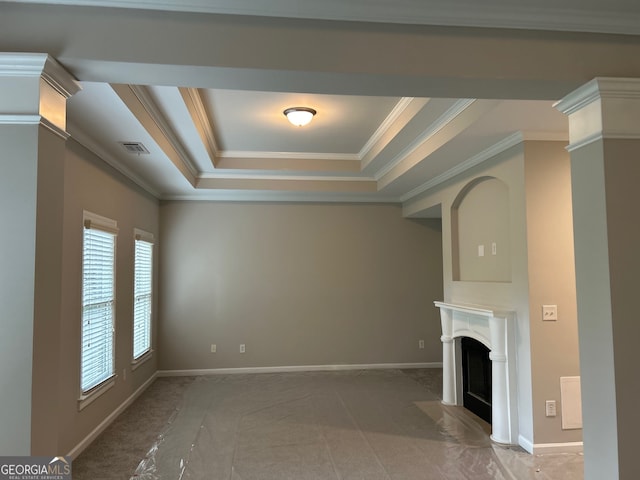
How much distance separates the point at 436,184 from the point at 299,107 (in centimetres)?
222

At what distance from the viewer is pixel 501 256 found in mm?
→ 4195

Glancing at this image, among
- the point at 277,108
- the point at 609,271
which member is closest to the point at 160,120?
the point at 277,108

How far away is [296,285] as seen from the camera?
6602mm

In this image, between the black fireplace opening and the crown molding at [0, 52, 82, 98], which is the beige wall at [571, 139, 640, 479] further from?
the crown molding at [0, 52, 82, 98]

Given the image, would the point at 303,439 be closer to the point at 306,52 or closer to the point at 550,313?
the point at 550,313

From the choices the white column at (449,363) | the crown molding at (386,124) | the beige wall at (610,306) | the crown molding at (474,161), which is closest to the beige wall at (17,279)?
the beige wall at (610,306)

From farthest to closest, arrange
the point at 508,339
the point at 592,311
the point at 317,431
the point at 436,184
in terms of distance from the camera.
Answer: the point at 436,184
the point at 317,431
the point at 508,339
the point at 592,311

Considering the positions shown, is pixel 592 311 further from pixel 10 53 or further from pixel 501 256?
pixel 10 53

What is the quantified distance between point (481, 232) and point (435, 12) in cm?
288

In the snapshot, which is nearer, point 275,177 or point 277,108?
Result: point 277,108

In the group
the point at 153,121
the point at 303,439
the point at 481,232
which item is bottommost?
the point at 303,439

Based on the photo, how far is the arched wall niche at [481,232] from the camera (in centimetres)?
416

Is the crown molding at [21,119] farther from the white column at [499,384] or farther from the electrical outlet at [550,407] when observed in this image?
the electrical outlet at [550,407]

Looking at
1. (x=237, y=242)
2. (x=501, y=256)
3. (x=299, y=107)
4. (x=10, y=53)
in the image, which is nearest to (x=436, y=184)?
(x=501, y=256)
